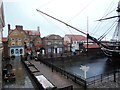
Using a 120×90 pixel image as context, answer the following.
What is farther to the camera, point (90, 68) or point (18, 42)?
point (18, 42)

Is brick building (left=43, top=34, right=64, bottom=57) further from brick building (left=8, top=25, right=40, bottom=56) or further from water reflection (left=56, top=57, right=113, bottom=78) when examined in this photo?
water reflection (left=56, top=57, right=113, bottom=78)

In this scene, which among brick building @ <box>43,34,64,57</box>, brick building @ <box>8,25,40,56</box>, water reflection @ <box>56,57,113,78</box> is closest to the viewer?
water reflection @ <box>56,57,113,78</box>

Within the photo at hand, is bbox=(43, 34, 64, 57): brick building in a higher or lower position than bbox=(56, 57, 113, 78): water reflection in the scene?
higher

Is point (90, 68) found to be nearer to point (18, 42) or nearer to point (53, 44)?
point (53, 44)

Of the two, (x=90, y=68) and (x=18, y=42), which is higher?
(x=18, y=42)

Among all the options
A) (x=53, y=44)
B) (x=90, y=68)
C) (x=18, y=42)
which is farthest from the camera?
(x=53, y=44)

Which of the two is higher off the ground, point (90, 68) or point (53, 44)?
point (53, 44)

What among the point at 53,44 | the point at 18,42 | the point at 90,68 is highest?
the point at 18,42

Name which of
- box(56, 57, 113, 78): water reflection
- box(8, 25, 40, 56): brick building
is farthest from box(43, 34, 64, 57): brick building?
box(56, 57, 113, 78): water reflection

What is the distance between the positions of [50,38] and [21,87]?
39.7 meters

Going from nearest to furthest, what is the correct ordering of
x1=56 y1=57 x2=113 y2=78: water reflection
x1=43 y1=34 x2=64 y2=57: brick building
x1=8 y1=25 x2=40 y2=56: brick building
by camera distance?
x1=56 y1=57 x2=113 y2=78: water reflection, x1=8 y1=25 x2=40 y2=56: brick building, x1=43 y1=34 x2=64 y2=57: brick building

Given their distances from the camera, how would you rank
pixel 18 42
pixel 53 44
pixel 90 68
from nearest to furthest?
pixel 90 68 → pixel 18 42 → pixel 53 44

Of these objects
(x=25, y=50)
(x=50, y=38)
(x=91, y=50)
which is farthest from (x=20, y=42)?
(x=91, y=50)

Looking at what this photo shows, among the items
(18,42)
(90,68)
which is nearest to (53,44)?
(18,42)
